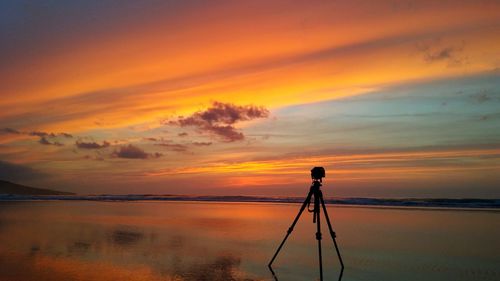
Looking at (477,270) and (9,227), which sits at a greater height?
(9,227)

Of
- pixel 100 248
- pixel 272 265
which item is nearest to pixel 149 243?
pixel 100 248

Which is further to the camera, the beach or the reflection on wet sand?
the beach

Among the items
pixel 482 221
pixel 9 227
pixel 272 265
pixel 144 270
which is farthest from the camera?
pixel 482 221

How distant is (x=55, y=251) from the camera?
1234 centimetres

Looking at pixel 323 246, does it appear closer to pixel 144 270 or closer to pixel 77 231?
pixel 144 270

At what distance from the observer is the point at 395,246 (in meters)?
13.9

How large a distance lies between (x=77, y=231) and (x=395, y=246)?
11916mm

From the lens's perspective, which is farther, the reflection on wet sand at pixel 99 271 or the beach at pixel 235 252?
the beach at pixel 235 252

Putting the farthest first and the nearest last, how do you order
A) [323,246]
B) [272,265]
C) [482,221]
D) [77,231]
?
[482,221], [77,231], [323,246], [272,265]

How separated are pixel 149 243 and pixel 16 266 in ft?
14.6

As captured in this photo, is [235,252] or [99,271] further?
[235,252]

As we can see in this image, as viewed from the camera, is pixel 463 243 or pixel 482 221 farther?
pixel 482 221

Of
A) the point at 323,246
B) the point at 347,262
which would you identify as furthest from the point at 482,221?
the point at 347,262

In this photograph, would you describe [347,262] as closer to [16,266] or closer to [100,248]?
[100,248]
